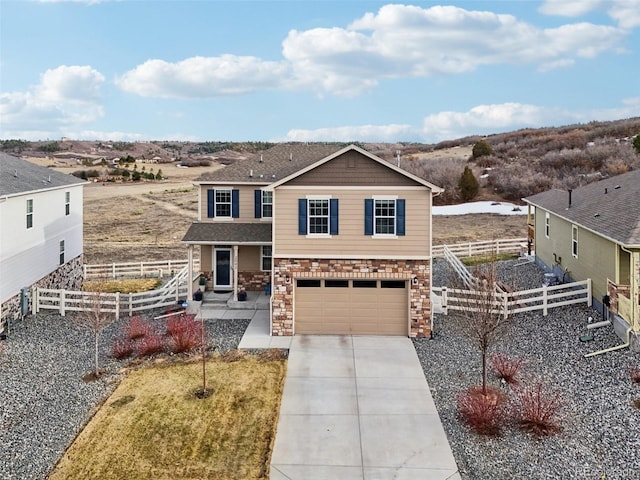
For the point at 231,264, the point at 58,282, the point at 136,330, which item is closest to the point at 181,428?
the point at 136,330

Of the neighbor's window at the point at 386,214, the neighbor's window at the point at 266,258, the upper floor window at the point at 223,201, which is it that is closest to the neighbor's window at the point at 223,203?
the upper floor window at the point at 223,201

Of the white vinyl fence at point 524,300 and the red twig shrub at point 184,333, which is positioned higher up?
the white vinyl fence at point 524,300

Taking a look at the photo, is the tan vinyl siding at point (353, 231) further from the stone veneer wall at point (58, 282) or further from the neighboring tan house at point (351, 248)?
the stone veneer wall at point (58, 282)

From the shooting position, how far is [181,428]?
33.3 feet

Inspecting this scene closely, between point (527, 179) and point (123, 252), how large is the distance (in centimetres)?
4015

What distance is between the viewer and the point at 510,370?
12.4 meters

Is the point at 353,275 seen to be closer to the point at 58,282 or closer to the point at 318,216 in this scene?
the point at 318,216

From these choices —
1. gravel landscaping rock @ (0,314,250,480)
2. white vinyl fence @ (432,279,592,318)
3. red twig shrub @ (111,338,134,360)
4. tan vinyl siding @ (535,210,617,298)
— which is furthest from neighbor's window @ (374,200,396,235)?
red twig shrub @ (111,338,134,360)

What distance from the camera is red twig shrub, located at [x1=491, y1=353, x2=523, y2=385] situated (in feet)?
40.1

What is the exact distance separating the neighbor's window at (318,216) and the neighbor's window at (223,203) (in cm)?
580

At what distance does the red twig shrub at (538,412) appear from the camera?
9.71 meters

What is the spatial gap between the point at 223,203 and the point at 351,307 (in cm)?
767

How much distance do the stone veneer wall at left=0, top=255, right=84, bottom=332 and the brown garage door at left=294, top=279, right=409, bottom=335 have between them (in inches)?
402

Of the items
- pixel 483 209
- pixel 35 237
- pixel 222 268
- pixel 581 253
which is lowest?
pixel 222 268
